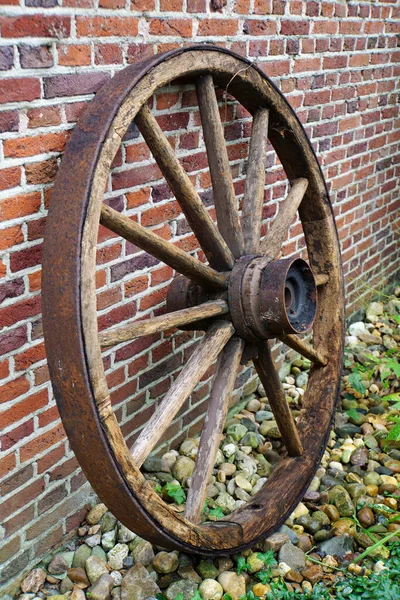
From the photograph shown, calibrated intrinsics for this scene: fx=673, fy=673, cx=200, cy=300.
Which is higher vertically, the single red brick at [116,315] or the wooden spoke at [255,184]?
the wooden spoke at [255,184]

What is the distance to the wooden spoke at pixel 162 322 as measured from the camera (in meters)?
1.83

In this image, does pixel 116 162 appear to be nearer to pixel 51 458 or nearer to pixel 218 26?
pixel 218 26

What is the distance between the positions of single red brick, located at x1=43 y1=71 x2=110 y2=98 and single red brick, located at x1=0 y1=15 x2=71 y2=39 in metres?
0.11

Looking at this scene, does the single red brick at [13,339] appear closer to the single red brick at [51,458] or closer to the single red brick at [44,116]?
the single red brick at [51,458]

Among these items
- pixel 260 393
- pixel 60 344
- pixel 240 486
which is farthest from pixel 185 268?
pixel 260 393

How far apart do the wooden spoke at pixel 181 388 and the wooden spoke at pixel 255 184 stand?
37 centimetres

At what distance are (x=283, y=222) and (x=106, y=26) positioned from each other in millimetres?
995

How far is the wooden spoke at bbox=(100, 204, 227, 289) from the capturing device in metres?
1.91

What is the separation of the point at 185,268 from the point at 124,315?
335mm

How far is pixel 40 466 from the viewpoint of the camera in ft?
7.08

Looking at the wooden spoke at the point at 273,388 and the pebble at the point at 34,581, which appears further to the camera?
the wooden spoke at the point at 273,388

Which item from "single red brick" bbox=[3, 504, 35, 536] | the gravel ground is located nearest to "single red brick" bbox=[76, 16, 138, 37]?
"single red brick" bbox=[3, 504, 35, 536]

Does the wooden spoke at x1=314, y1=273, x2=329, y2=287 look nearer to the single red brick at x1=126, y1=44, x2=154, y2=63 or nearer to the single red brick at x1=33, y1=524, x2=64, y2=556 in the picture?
the single red brick at x1=126, y1=44, x2=154, y2=63

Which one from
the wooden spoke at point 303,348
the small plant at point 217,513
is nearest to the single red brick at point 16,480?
the small plant at point 217,513
